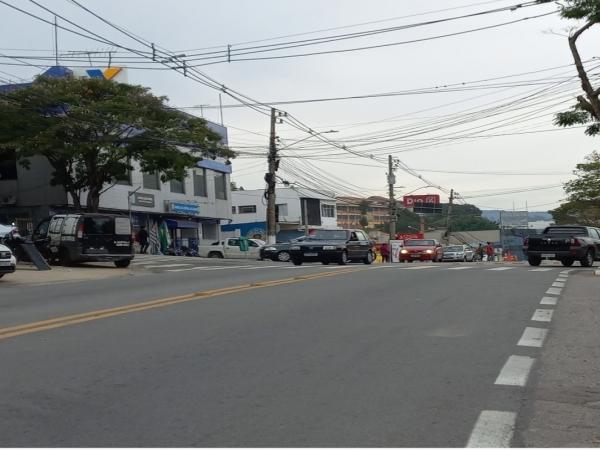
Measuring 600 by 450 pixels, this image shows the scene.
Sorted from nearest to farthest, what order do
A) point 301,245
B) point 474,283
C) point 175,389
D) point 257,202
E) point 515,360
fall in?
point 175,389 → point 515,360 → point 474,283 → point 301,245 → point 257,202

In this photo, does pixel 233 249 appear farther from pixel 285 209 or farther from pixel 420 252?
pixel 285 209

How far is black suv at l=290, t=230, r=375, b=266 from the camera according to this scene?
1068 inches

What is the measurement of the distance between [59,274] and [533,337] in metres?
16.0

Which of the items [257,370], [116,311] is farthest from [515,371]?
[116,311]

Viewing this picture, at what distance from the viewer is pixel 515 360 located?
7.30 metres

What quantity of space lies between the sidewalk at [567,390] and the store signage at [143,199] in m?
33.7

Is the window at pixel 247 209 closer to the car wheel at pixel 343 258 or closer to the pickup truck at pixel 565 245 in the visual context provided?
the car wheel at pixel 343 258

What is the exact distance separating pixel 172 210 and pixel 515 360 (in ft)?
128

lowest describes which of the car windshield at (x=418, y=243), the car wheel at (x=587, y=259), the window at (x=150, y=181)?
the car wheel at (x=587, y=259)

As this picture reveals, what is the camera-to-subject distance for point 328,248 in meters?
27.0

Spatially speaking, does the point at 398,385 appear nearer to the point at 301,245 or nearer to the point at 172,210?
the point at 301,245

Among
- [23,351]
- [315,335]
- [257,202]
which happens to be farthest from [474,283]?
[257,202]

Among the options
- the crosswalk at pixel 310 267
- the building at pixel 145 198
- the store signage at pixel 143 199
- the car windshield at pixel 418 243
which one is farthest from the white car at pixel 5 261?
the car windshield at pixel 418 243

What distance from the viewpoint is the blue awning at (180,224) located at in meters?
46.5
